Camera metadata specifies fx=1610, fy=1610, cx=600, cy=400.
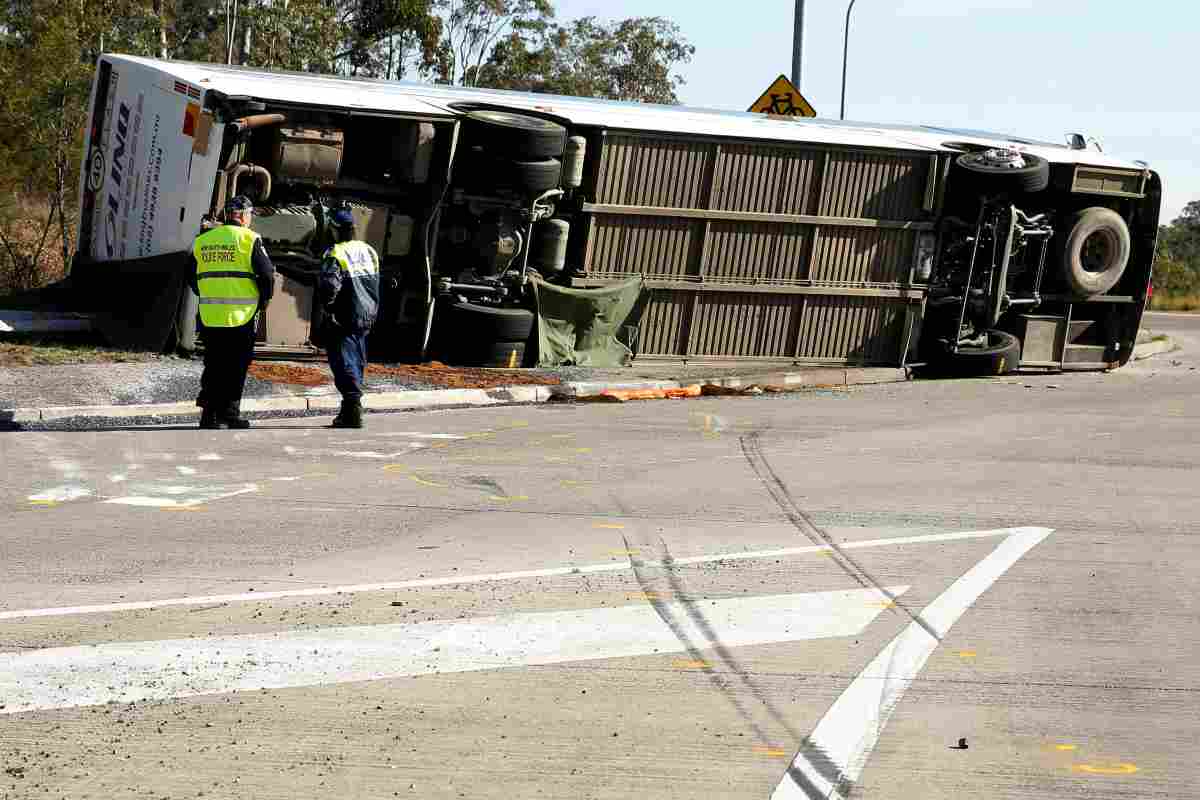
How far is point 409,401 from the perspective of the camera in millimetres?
14547

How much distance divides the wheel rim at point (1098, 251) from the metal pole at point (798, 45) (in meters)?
6.76

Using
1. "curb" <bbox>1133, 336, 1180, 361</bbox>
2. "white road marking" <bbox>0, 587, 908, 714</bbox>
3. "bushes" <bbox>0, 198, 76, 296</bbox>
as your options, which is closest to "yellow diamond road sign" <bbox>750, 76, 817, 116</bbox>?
"curb" <bbox>1133, 336, 1180, 361</bbox>

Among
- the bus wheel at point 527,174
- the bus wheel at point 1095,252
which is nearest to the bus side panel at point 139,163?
the bus wheel at point 527,174

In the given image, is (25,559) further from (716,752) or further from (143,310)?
(143,310)

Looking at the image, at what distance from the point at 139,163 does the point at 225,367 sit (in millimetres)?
4726

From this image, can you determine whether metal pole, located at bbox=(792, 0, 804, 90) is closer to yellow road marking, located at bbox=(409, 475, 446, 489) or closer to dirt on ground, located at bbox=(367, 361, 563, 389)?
dirt on ground, located at bbox=(367, 361, 563, 389)

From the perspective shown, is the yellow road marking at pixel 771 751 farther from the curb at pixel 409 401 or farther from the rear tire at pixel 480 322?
the rear tire at pixel 480 322

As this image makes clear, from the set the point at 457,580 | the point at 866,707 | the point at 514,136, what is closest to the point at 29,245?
the point at 514,136

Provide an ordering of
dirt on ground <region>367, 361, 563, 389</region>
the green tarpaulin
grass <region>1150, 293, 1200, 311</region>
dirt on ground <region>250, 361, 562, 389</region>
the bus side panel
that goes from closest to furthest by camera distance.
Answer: dirt on ground <region>250, 361, 562, 389</region> → the bus side panel → dirt on ground <region>367, 361, 563, 389</region> → the green tarpaulin → grass <region>1150, 293, 1200, 311</region>

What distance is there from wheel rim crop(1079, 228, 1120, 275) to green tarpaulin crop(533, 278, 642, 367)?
6.20 metres

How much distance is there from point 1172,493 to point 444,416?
6005 millimetres

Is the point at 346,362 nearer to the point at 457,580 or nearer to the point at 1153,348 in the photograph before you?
the point at 457,580

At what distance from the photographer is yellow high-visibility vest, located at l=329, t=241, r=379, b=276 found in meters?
12.8

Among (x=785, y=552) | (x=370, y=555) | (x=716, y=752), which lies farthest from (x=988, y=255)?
(x=716, y=752)
